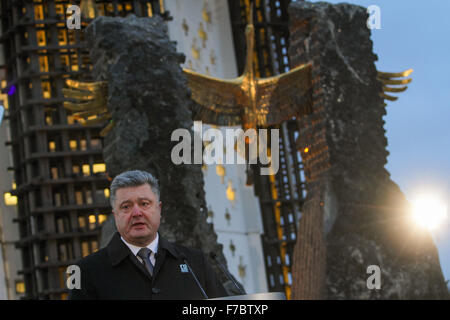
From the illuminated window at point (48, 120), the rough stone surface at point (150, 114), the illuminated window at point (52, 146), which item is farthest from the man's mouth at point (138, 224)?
the illuminated window at point (48, 120)

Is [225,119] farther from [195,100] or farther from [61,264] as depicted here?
[61,264]

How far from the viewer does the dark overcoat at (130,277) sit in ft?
8.98

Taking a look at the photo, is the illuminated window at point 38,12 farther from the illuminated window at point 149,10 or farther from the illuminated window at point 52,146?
the illuminated window at point 52,146

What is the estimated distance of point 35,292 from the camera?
18.0 meters

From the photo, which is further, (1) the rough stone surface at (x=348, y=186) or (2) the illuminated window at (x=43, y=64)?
(2) the illuminated window at (x=43, y=64)

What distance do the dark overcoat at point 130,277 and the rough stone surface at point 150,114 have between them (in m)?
5.52

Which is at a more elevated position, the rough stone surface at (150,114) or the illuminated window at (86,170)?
the illuminated window at (86,170)

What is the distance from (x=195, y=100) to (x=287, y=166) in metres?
14.3

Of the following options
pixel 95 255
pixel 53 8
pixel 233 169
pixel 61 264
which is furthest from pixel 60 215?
pixel 95 255

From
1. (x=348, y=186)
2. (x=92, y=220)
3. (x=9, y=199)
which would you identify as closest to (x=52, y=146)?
(x=92, y=220)

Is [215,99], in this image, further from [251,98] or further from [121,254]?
[121,254]

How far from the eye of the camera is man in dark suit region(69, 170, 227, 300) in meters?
2.75

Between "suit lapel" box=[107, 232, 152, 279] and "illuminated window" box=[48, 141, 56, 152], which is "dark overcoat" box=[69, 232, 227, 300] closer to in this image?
"suit lapel" box=[107, 232, 152, 279]

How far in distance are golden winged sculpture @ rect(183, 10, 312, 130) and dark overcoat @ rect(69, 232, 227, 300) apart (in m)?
7.64
